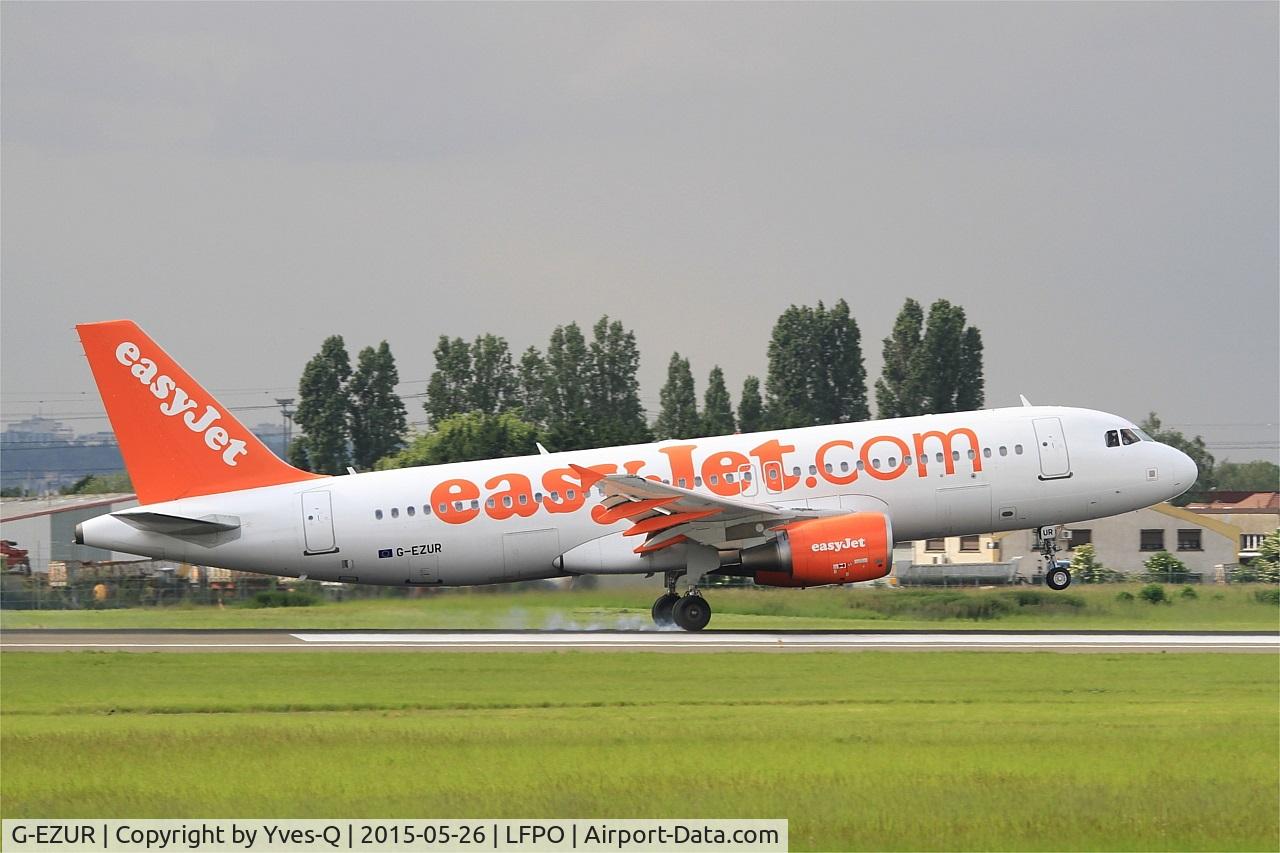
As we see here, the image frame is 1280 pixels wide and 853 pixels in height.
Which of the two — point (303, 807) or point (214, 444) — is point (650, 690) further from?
point (214, 444)

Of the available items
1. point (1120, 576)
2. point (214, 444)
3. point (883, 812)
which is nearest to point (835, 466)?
point (214, 444)

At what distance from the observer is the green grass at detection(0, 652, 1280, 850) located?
1584 centimetres

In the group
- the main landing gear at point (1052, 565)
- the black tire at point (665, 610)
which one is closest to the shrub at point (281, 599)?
the black tire at point (665, 610)

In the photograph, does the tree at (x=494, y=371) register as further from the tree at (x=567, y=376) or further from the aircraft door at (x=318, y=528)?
the aircraft door at (x=318, y=528)

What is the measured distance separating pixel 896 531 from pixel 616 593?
6.86 metres

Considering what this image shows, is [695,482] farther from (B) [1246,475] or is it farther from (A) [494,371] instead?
(B) [1246,475]

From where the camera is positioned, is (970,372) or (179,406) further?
(970,372)

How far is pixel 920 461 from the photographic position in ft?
119

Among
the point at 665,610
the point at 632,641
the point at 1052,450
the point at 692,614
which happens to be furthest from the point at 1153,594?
the point at 632,641

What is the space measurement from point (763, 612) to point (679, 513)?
8037 millimetres

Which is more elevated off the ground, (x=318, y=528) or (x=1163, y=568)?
(x=318, y=528)

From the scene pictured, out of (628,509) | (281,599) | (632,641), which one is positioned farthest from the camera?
(281,599)

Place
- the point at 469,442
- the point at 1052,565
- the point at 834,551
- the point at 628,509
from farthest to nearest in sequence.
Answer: the point at 469,442 < the point at 1052,565 < the point at 628,509 < the point at 834,551

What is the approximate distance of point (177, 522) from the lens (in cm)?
3594
